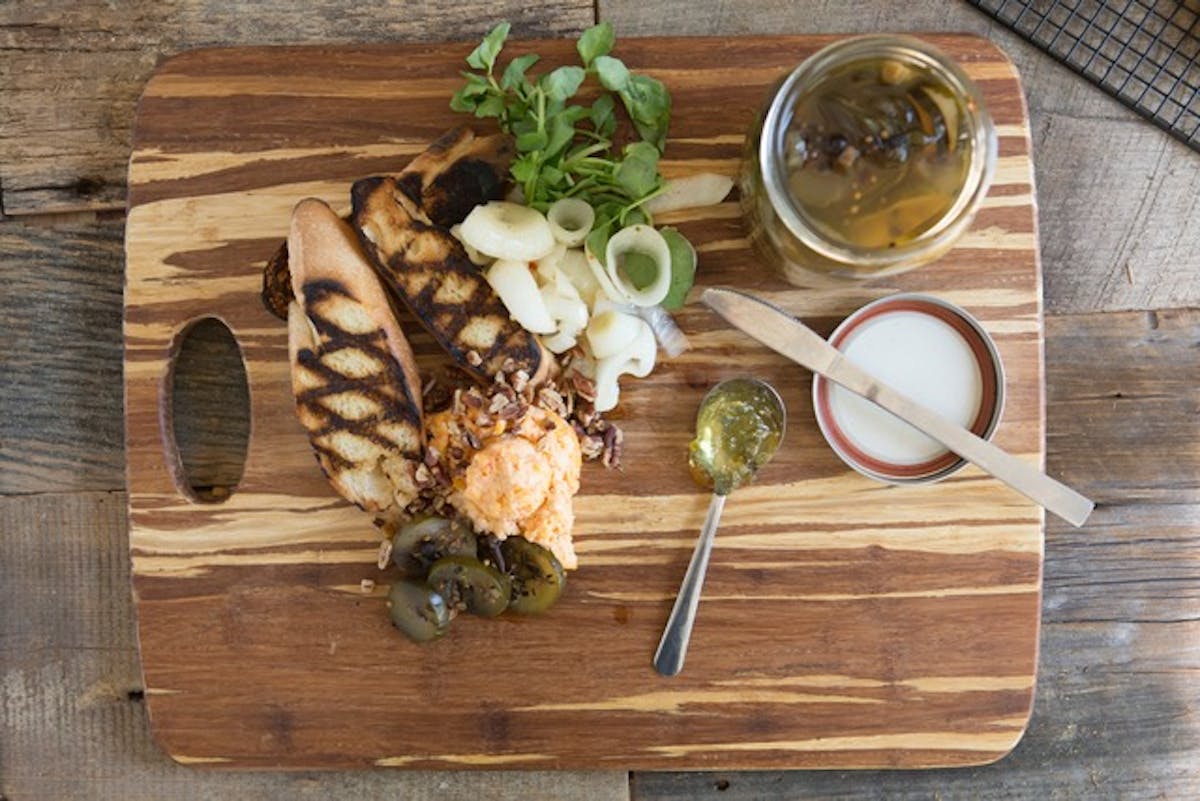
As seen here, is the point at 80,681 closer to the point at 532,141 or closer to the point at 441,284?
the point at 441,284

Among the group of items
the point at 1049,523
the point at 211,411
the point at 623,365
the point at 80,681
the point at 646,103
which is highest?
the point at 646,103

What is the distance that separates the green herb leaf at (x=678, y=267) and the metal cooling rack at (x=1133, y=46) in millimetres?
723

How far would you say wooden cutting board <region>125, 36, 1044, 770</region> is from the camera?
171cm

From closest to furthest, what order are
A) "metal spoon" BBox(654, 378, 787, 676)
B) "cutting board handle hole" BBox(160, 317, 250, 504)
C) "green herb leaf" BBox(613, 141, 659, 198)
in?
1. "green herb leaf" BBox(613, 141, 659, 198)
2. "metal spoon" BBox(654, 378, 787, 676)
3. "cutting board handle hole" BBox(160, 317, 250, 504)

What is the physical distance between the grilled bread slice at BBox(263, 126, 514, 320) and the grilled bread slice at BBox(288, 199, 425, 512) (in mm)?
98

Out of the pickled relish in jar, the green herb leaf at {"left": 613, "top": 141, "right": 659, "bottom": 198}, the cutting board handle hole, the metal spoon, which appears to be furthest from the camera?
the cutting board handle hole

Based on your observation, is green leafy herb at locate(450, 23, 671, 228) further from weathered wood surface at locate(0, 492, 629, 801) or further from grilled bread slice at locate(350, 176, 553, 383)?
weathered wood surface at locate(0, 492, 629, 801)

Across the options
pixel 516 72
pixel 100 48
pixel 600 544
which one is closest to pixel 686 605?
pixel 600 544

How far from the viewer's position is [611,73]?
159 cm

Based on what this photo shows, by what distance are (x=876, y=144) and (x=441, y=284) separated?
66 centimetres

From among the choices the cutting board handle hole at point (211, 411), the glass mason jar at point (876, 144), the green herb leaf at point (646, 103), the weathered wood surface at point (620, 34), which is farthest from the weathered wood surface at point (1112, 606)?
the cutting board handle hole at point (211, 411)

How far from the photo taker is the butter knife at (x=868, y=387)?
162cm

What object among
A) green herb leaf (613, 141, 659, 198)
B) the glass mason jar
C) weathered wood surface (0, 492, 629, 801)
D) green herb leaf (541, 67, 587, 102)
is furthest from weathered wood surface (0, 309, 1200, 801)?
green herb leaf (541, 67, 587, 102)

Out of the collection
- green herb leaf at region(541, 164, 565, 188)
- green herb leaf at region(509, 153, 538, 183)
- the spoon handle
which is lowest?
the spoon handle
